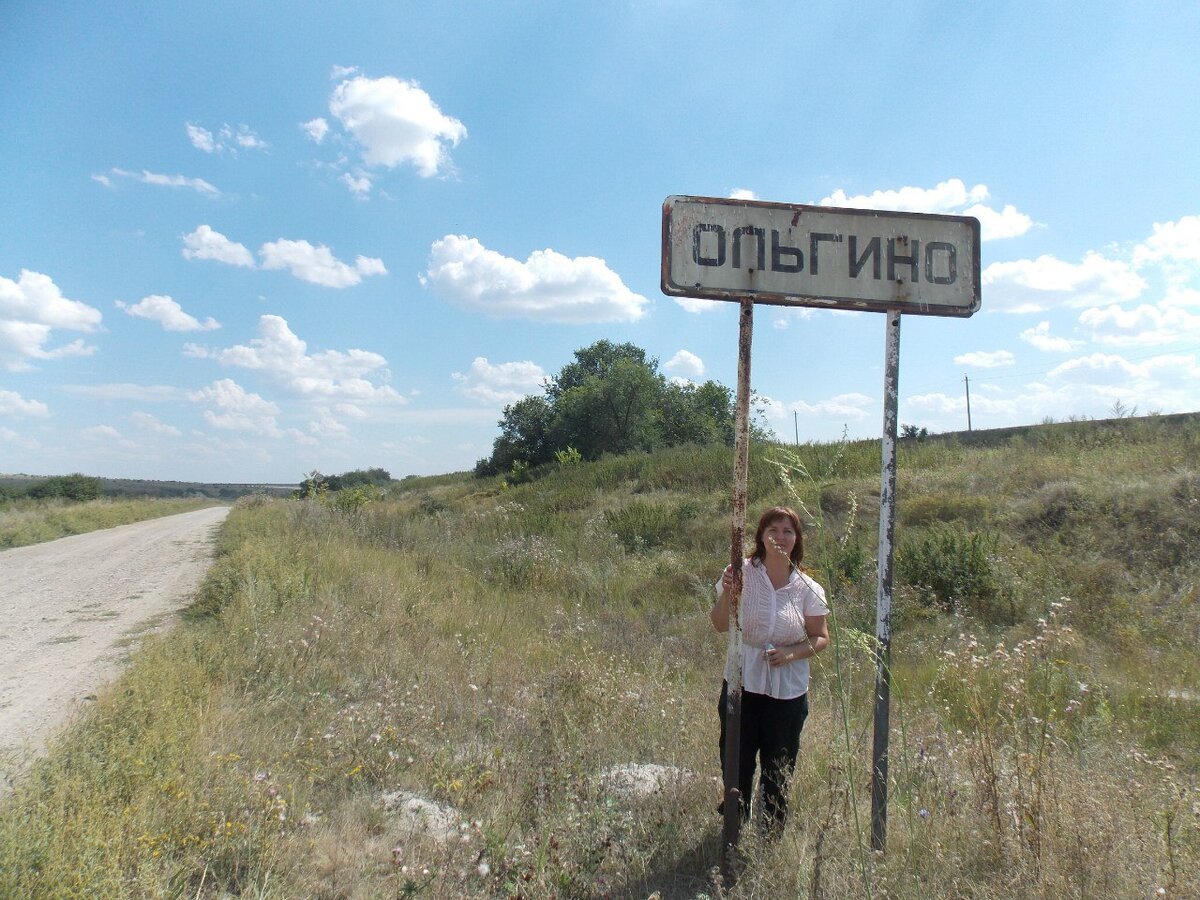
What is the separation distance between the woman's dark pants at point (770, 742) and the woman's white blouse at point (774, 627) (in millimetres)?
74

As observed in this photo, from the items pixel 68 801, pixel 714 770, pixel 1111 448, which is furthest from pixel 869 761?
pixel 1111 448

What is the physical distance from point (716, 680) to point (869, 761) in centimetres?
205

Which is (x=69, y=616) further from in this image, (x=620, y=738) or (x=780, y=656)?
(x=780, y=656)

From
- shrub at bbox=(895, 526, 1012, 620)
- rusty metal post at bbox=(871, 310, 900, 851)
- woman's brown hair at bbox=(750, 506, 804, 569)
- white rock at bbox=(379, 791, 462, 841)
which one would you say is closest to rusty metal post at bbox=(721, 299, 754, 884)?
woman's brown hair at bbox=(750, 506, 804, 569)

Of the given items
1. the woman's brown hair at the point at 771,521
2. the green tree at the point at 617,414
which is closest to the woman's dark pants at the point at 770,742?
the woman's brown hair at the point at 771,521

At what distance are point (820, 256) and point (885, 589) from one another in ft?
4.56

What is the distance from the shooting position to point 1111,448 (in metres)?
12.5

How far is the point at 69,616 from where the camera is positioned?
9.00 m

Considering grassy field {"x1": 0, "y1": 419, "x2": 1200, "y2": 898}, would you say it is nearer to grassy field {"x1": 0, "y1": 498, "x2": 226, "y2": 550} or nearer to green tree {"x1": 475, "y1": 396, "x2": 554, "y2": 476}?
grassy field {"x1": 0, "y1": 498, "x2": 226, "y2": 550}

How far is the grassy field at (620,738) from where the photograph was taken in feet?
8.82

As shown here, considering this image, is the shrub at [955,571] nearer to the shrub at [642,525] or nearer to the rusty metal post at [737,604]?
the shrub at [642,525]

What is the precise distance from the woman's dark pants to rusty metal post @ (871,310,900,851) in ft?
1.14

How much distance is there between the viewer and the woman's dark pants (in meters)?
3.22

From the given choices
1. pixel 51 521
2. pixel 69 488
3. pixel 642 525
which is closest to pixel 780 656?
pixel 642 525
